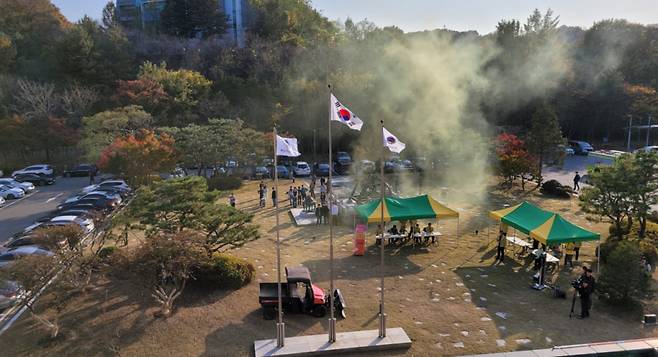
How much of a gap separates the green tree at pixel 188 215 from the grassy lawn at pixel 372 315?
1583mm

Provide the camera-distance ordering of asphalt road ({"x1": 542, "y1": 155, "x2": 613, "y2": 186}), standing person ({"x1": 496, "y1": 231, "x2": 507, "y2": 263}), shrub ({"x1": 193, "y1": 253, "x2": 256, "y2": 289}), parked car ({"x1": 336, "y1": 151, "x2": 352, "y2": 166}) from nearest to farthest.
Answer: shrub ({"x1": 193, "y1": 253, "x2": 256, "y2": 289}) < standing person ({"x1": 496, "y1": 231, "x2": 507, "y2": 263}) < asphalt road ({"x1": 542, "y1": 155, "x2": 613, "y2": 186}) < parked car ({"x1": 336, "y1": 151, "x2": 352, "y2": 166})

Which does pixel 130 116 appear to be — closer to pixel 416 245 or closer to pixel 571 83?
pixel 416 245

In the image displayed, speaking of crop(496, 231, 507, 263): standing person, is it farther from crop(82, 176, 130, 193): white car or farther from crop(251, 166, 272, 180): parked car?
crop(251, 166, 272, 180): parked car

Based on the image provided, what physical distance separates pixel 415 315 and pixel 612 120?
1905 inches

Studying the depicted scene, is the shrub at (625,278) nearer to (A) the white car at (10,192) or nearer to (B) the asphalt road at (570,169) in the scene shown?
(B) the asphalt road at (570,169)

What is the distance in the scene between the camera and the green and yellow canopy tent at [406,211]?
1691 centimetres

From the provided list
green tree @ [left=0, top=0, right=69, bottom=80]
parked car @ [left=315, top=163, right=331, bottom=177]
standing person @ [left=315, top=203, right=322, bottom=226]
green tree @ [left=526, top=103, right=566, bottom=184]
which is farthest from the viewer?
green tree @ [left=0, top=0, right=69, bottom=80]

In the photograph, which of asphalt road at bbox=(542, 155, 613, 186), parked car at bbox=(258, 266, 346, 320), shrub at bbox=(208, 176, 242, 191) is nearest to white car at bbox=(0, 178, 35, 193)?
shrub at bbox=(208, 176, 242, 191)

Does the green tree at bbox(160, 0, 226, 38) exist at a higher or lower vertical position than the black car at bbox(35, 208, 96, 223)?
higher

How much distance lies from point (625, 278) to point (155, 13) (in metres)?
67.8

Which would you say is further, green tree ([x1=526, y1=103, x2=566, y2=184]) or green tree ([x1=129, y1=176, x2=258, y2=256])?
green tree ([x1=526, y1=103, x2=566, y2=184])

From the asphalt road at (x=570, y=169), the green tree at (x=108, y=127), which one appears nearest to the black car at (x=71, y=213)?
the green tree at (x=108, y=127)

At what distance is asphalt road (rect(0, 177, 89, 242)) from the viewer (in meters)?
22.1

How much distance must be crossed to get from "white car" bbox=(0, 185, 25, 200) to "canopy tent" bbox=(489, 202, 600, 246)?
27104 millimetres
